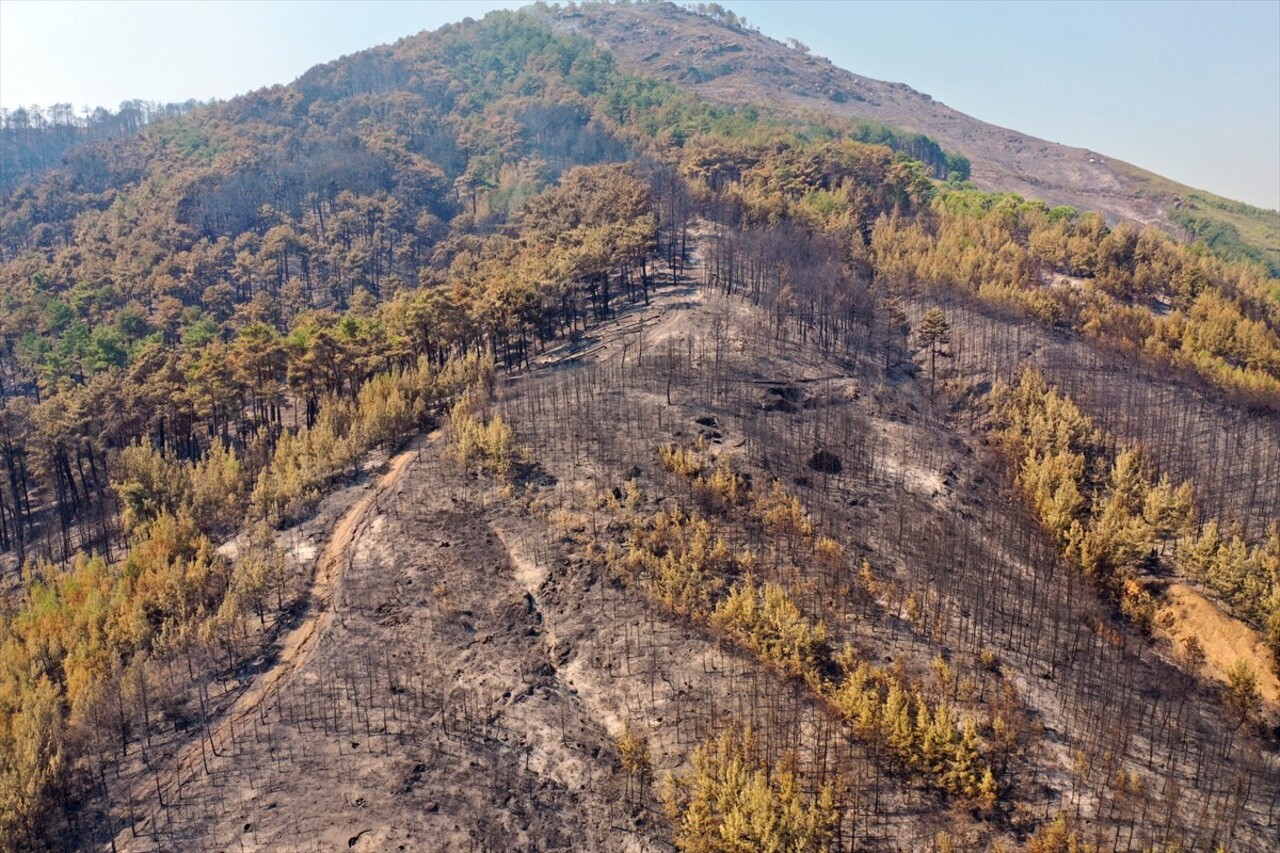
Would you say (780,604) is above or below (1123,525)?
above

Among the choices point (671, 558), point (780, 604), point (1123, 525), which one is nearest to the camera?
point (780, 604)

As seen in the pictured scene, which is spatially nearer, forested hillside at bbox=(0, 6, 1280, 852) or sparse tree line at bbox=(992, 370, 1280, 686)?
forested hillside at bbox=(0, 6, 1280, 852)

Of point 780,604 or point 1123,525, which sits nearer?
point 780,604

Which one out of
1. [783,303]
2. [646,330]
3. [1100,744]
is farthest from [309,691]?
[783,303]

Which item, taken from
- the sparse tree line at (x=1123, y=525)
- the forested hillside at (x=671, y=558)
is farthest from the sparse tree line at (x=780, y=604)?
the sparse tree line at (x=1123, y=525)

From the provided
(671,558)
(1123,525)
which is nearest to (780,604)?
(671,558)

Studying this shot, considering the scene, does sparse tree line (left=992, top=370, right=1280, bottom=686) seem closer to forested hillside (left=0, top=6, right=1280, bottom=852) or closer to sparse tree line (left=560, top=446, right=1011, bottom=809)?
forested hillside (left=0, top=6, right=1280, bottom=852)

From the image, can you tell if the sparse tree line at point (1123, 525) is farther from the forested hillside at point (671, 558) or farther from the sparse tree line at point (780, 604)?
the sparse tree line at point (780, 604)

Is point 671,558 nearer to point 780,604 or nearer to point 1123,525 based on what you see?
point 780,604

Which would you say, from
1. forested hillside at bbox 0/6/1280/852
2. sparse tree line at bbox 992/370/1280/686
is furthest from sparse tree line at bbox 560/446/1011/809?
sparse tree line at bbox 992/370/1280/686
